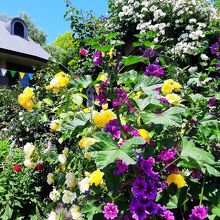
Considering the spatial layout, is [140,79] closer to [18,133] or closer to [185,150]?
[185,150]

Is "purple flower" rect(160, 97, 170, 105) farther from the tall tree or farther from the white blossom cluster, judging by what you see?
the tall tree

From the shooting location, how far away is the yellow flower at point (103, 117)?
1757 mm

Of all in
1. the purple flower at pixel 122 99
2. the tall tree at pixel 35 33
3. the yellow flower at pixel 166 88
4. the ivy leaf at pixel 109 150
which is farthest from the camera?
the tall tree at pixel 35 33

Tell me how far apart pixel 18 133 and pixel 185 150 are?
4759 millimetres

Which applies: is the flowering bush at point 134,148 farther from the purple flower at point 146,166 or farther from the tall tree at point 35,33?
the tall tree at point 35,33

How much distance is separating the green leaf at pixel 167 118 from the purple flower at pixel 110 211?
404 mm

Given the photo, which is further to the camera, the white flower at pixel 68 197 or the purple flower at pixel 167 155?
the white flower at pixel 68 197

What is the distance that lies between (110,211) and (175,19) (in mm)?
5377

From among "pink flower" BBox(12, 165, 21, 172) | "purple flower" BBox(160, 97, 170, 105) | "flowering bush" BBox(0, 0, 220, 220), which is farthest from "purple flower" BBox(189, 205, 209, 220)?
"pink flower" BBox(12, 165, 21, 172)

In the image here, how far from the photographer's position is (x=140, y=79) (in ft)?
5.79

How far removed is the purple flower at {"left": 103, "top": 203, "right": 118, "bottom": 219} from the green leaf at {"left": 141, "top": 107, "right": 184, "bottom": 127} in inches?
15.9

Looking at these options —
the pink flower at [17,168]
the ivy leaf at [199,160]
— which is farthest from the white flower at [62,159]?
the pink flower at [17,168]

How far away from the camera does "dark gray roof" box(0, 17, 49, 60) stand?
14870 mm

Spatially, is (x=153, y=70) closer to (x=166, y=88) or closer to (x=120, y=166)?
(x=166, y=88)
